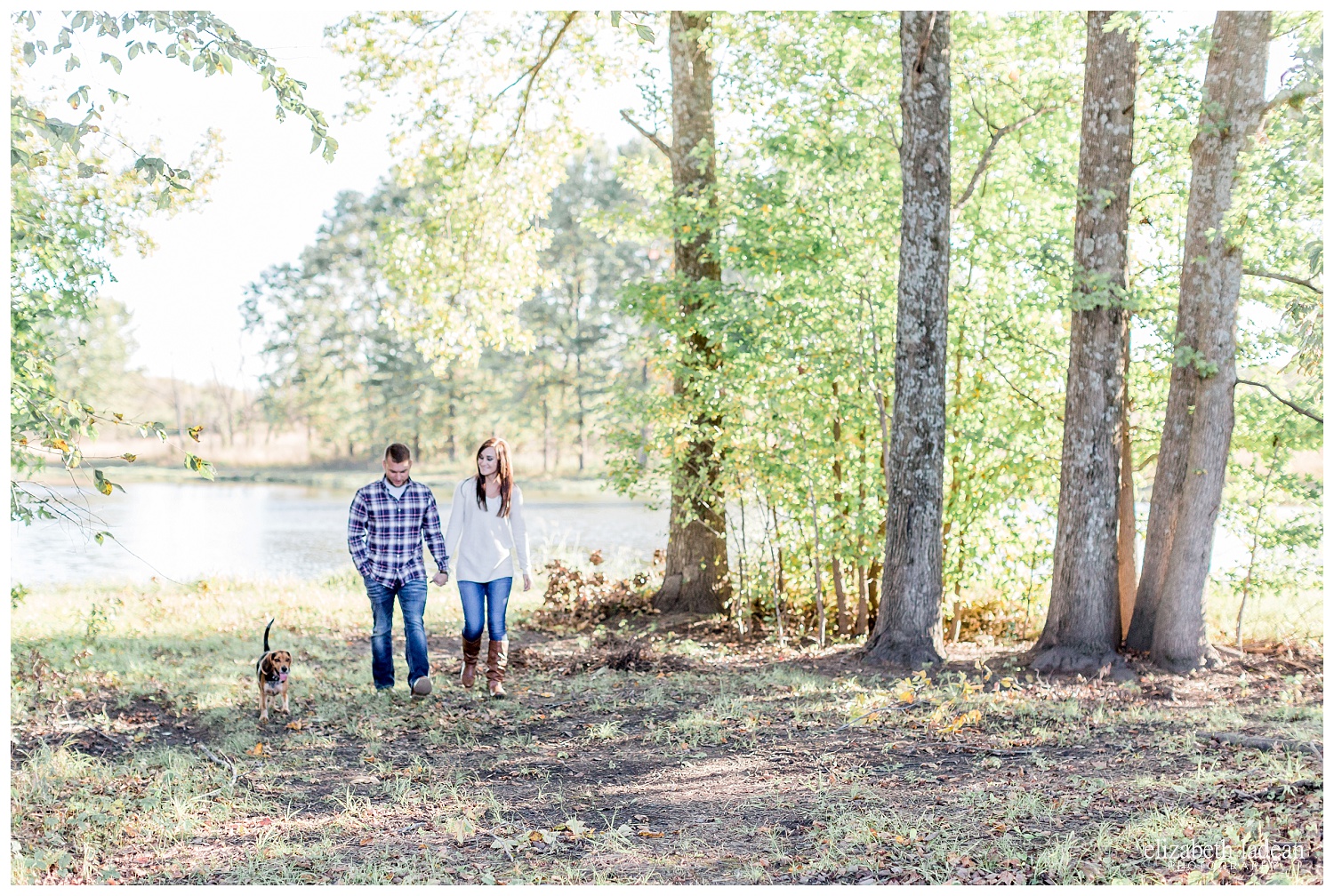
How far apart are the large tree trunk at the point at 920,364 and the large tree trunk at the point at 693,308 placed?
203cm

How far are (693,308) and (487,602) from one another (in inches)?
Result: 156

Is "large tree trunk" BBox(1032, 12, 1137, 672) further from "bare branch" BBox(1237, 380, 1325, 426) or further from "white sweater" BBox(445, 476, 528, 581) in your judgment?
"white sweater" BBox(445, 476, 528, 581)

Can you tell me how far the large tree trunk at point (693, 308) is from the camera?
30.2 feet

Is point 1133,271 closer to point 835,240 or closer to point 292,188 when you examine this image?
point 835,240

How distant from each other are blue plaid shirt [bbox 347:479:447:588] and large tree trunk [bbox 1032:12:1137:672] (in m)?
4.64

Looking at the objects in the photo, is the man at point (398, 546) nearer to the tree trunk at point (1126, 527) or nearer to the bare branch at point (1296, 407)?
the tree trunk at point (1126, 527)

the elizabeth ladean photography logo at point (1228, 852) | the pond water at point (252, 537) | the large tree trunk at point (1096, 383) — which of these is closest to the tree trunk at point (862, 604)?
the pond water at point (252, 537)

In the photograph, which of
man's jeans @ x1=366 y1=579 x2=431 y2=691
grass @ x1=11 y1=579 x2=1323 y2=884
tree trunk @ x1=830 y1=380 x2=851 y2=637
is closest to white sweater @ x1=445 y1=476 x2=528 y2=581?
man's jeans @ x1=366 y1=579 x2=431 y2=691

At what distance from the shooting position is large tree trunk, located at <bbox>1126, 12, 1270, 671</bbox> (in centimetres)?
686

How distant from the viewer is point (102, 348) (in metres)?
43.6

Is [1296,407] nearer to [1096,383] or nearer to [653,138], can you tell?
[1096,383]

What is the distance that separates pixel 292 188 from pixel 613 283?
41.8ft

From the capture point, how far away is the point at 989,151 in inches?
318

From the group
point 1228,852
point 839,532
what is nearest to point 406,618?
point 839,532
